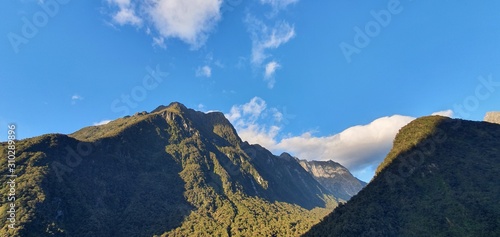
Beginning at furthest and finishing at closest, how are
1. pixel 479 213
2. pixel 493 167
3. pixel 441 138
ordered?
pixel 441 138 → pixel 493 167 → pixel 479 213

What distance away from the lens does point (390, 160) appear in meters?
190

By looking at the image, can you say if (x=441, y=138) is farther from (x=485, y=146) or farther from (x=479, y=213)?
(x=479, y=213)

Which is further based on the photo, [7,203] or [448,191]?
[7,203]

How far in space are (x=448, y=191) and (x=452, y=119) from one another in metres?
66.3

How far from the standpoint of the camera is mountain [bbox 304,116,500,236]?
132m

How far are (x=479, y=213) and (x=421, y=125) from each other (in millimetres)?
79831

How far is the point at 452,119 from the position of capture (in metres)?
196

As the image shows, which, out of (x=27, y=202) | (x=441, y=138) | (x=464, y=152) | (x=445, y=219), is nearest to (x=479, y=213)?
(x=445, y=219)

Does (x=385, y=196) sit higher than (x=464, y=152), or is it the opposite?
(x=464, y=152)

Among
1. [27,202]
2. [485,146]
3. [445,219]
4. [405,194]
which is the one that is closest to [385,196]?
[405,194]

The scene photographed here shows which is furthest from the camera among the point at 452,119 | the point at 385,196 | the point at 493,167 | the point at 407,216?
the point at 452,119

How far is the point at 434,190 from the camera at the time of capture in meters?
152

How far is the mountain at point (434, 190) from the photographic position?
131625 mm

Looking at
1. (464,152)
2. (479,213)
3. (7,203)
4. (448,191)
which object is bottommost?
(479,213)
